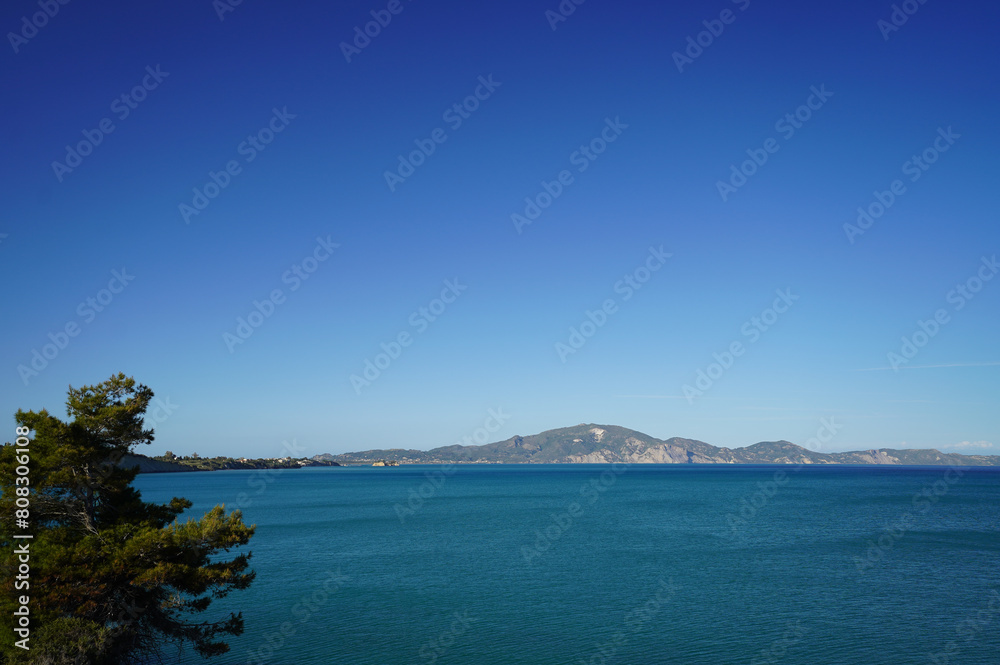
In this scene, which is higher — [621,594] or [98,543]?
[98,543]

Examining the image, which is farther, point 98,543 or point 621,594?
point 621,594

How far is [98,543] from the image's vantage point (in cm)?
2022

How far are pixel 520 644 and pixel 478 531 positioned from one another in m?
42.5

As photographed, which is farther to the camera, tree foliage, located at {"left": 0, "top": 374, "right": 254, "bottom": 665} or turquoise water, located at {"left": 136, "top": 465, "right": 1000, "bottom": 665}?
turquoise water, located at {"left": 136, "top": 465, "right": 1000, "bottom": 665}

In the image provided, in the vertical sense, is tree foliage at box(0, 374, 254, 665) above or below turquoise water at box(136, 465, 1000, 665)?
above

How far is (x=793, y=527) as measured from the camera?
7469cm

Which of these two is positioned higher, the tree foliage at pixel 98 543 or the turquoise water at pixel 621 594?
the tree foliage at pixel 98 543

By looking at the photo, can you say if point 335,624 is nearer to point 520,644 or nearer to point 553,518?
point 520,644

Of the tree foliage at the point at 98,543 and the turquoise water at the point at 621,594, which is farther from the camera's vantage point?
the turquoise water at the point at 621,594

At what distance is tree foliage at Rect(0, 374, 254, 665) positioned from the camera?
62.7 ft

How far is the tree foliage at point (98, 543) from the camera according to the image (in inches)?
753

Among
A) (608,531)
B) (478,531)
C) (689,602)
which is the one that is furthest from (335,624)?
(608,531)

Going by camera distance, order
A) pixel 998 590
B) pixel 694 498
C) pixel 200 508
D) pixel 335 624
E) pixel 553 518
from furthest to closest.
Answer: pixel 694 498
pixel 200 508
pixel 553 518
pixel 998 590
pixel 335 624

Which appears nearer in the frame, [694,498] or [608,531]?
[608,531]
